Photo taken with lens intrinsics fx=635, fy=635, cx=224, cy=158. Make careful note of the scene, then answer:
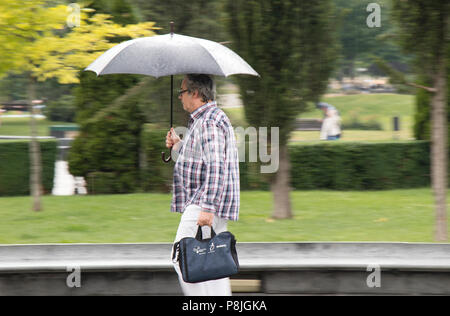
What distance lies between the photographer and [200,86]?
12.6 feet

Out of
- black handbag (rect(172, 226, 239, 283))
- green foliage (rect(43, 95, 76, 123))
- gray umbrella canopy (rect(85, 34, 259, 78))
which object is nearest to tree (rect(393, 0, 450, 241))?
gray umbrella canopy (rect(85, 34, 259, 78))

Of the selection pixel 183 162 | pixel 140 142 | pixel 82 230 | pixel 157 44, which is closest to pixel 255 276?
pixel 183 162

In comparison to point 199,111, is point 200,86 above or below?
above

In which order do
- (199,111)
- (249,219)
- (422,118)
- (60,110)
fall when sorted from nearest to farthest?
(199,111), (249,219), (422,118), (60,110)

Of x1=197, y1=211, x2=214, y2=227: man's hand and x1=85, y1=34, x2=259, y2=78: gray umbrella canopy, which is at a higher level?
x1=85, y1=34, x2=259, y2=78: gray umbrella canopy

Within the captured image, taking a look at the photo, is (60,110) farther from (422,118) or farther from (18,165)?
(422,118)

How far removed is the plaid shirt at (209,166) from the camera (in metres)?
3.64

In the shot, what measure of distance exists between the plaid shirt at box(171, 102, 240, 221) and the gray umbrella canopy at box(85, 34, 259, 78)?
25 centimetres

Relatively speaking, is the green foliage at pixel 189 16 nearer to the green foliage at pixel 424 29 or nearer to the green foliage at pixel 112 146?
the green foliage at pixel 112 146

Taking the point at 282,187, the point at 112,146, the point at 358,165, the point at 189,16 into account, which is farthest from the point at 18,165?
the point at 358,165

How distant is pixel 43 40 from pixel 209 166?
18.8 feet

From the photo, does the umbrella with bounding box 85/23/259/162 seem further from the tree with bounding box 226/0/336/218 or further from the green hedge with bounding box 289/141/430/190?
the green hedge with bounding box 289/141/430/190

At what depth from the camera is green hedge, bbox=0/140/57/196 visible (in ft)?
38.0

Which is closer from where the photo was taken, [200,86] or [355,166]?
[200,86]
